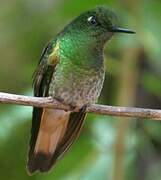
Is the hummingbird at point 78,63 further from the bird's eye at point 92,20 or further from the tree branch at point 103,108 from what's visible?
the tree branch at point 103,108

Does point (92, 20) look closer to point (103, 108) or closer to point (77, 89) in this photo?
point (77, 89)

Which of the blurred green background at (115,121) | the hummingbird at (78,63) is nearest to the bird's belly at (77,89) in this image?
the hummingbird at (78,63)

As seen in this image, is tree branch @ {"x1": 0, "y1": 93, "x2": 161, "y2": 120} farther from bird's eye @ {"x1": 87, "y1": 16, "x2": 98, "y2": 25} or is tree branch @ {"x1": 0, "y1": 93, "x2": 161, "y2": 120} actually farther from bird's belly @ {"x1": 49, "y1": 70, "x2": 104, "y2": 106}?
bird's eye @ {"x1": 87, "y1": 16, "x2": 98, "y2": 25}

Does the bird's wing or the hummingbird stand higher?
the hummingbird

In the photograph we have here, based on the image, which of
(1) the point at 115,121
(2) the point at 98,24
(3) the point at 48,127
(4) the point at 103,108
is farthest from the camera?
(3) the point at 48,127

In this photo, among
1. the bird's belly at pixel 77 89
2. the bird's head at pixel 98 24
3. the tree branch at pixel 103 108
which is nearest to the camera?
the tree branch at pixel 103 108

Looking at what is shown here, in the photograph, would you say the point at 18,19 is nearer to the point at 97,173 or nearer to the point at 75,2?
the point at 75,2

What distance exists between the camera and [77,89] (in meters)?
3.44

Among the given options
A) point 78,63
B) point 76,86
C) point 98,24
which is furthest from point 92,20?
point 76,86

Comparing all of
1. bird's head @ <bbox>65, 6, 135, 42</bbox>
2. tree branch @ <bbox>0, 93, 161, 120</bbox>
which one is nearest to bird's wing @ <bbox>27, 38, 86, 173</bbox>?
bird's head @ <bbox>65, 6, 135, 42</bbox>

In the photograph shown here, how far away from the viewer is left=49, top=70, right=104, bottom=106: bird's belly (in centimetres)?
342

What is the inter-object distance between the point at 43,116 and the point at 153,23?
2.76ft

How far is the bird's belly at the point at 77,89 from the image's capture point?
11.2ft

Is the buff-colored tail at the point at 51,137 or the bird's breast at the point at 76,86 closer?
the bird's breast at the point at 76,86
